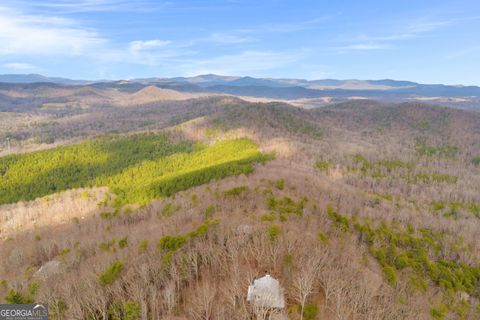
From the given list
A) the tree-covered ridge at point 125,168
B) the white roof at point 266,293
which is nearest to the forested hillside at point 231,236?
the tree-covered ridge at point 125,168

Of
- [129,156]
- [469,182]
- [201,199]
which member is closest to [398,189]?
[469,182]

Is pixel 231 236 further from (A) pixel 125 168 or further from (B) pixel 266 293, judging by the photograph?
(A) pixel 125 168

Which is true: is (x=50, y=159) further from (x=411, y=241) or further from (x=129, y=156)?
(x=411, y=241)

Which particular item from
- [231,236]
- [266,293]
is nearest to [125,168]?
[231,236]

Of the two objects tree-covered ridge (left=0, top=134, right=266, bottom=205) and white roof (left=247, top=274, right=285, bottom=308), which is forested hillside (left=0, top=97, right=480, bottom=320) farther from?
white roof (left=247, top=274, right=285, bottom=308)

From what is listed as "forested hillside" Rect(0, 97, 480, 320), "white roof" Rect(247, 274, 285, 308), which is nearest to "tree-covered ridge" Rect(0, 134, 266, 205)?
"forested hillside" Rect(0, 97, 480, 320)

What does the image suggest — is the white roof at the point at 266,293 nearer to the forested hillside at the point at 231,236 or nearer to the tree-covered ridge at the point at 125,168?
the forested hillside at the point at 231,236
